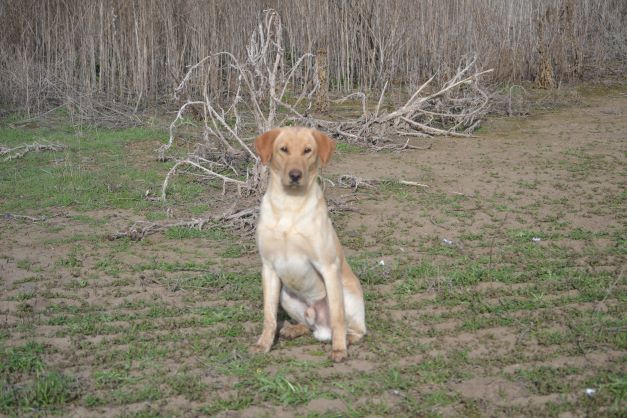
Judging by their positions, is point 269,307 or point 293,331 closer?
point 269,307

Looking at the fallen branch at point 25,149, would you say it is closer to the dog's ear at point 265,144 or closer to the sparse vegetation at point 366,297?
the sparse vegetation at point 366,297

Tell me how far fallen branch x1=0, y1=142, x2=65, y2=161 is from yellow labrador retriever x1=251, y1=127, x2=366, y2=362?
6094 millimetres

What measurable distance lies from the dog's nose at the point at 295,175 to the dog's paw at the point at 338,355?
964 millimetres

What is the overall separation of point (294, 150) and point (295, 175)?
199 mm

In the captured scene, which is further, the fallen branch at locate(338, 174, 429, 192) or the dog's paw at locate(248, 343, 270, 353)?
the fallen branch at locate(338, 174, 429, 192)

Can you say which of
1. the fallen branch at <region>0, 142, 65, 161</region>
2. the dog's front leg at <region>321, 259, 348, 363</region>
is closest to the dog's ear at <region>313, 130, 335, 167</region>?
the dog's front leg at <region>321, 259, 348, 363</region>

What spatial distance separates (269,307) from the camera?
420 centimetres

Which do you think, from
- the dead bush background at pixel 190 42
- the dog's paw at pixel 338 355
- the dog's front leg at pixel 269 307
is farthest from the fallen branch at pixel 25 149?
the dog's paw at pixel 338 355

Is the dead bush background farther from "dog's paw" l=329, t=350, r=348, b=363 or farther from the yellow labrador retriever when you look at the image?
"dog's paw" l=329, t=350, r=348, b=363

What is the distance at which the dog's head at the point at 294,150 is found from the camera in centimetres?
414

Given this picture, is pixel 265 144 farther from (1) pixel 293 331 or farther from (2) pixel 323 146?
(1) pixel 293 331

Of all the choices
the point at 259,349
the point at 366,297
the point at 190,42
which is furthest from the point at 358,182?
the point at 190,42

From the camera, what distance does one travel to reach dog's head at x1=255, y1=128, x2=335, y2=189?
163 inches

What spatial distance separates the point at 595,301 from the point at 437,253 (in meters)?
1.46
